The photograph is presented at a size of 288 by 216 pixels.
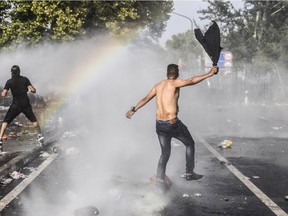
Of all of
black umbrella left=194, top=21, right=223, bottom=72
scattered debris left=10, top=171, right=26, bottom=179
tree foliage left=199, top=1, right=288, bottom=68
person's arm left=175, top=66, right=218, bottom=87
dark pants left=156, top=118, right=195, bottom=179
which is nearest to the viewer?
black umbrella left=194, top=21, right=223, bottom=72

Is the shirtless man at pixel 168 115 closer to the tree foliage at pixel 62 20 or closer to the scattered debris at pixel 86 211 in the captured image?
the scattered debris at pixel 86 211

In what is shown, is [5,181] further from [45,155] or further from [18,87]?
[18,87]

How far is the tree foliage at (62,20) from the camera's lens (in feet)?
79.8

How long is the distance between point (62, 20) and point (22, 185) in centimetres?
1859

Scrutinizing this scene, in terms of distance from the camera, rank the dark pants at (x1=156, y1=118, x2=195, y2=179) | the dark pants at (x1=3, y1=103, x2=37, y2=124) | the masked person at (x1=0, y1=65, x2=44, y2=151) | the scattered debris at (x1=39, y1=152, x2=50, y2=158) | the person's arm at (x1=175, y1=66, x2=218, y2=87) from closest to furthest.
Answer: the person's arm at (x1=175, y1=66, x2=218, y2=87), the dark pants at (x1=156, y1=118, x2=195, y2=179), the scattered debris at (x1=39, y1=152, x2=50, y2=158), the masked person at (x1=0, y1=65, x2=44, y2=151), the dark pants at (x1=3, y1=103, x2=37, y2=124)

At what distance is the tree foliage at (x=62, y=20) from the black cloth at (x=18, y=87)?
1426 cm

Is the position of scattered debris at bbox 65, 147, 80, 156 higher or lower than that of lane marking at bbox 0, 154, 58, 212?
lower

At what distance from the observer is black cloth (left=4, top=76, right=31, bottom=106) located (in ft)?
33.9

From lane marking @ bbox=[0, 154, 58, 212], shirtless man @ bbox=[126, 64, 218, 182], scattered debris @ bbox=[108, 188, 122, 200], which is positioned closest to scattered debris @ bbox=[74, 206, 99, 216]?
scattered debris @ bbox=[108, 188, 122, 200]

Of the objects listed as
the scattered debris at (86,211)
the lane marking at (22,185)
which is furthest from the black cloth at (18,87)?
the scattered debris at (86,211)

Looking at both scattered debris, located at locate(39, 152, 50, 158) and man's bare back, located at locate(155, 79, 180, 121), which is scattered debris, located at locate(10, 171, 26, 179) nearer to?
scattered debris, located at locate(39, 152, 50, 158)

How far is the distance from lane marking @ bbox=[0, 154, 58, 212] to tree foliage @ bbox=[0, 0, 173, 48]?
53.8 ft

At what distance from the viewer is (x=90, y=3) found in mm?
25578

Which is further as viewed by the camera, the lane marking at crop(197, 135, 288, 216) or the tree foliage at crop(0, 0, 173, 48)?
the tree foliage at crop(0, 0, 173, 48)
